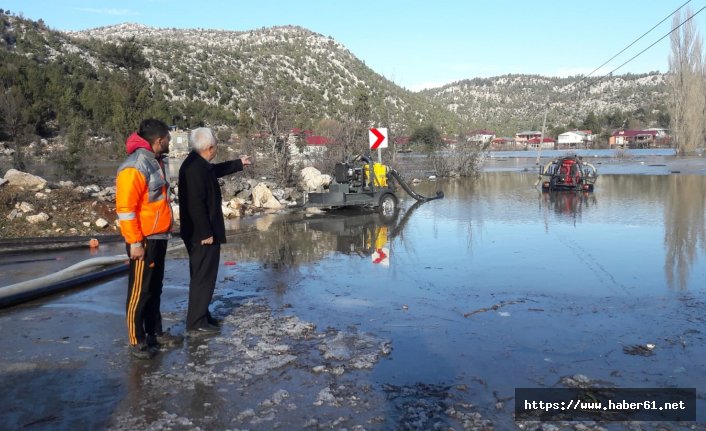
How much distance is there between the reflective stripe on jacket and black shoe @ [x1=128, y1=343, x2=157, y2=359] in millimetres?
910

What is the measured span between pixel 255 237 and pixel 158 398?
24.9 ft

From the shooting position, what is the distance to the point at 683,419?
144 inches

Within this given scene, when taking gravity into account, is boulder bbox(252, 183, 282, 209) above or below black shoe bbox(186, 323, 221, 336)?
above

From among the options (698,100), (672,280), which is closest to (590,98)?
(698,100)

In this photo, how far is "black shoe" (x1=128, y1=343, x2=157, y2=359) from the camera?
15.6 feet

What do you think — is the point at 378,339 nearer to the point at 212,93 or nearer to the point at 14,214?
the point at 14,214

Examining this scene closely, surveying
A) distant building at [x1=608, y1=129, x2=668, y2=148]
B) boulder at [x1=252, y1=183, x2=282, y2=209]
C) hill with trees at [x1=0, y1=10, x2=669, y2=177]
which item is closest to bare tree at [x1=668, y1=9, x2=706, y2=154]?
hill with trees at [x1=0, y1=10, x2=669, y2=177]

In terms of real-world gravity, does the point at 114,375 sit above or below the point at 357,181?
below

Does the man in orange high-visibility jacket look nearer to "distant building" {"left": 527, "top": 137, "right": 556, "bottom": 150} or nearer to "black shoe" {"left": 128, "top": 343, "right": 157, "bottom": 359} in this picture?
"black shoe" {"left": 128, "top": 343, "right": 157, "bottom": 359}

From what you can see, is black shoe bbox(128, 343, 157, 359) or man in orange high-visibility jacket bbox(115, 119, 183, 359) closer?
man in orange high-visibility jacket bbox(115, 119, 183, 359)

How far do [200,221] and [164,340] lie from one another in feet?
3.65

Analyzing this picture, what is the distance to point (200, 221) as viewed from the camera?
5262mm

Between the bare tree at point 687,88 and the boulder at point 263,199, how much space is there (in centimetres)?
5364

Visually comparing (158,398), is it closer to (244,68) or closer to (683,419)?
(683,419)
